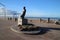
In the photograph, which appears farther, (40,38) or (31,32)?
(31,32)

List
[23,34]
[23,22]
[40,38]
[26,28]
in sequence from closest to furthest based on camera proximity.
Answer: [40,38] < [23,34] < [26,28] < [23,22]

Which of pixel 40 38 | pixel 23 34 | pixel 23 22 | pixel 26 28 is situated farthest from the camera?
pixel 23 22

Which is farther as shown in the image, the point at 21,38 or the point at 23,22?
the point at 23,22

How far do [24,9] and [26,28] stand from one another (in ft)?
14.2

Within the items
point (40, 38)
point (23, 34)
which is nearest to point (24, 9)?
point (23, 34)

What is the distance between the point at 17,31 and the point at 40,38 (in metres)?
3.18

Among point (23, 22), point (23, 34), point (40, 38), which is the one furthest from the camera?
point (23, 22)

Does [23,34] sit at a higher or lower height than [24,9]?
lower

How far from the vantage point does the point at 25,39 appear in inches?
525

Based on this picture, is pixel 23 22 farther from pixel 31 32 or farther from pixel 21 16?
pixel 31 32

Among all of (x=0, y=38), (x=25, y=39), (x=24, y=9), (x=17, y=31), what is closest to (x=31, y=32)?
(x=17, y=31)

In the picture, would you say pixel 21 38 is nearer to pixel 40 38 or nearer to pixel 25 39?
pixel 25 39

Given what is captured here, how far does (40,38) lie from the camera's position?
14094 mm

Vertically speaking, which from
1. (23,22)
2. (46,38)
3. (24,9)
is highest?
(24,9)
